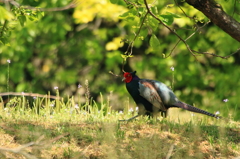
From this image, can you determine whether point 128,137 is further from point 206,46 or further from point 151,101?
point 206,46

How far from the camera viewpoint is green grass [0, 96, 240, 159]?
4.35m

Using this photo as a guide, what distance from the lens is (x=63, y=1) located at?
361 inches

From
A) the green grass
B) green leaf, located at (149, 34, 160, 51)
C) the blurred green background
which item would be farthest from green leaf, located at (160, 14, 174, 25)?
the blurred green background

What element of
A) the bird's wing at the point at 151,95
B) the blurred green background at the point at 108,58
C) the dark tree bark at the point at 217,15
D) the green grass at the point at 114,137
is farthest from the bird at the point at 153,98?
the blurred green background at the point at 108,58

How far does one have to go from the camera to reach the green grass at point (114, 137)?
4.35 meters

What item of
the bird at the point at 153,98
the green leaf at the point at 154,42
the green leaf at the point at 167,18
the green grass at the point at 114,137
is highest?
the green leaf at the point at 167,18

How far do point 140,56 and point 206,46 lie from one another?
199 cm

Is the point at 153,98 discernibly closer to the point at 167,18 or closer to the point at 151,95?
the point at 151,95

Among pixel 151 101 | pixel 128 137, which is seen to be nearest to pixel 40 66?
pixel 151 101

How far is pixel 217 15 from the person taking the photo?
4.34 metres

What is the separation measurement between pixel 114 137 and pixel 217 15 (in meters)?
1.73

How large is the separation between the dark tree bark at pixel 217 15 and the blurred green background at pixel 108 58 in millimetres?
4530

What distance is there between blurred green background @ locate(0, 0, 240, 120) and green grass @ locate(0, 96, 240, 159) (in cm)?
390

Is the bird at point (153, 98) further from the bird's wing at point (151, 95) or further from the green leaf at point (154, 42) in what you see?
the green leaf at point (154, 42)
